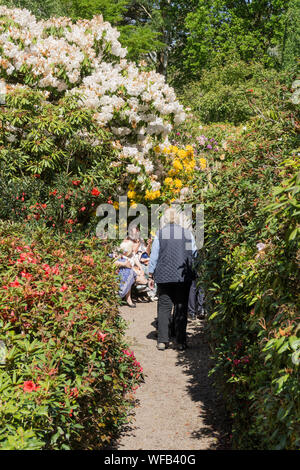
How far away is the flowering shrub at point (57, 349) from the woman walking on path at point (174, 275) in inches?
73.7

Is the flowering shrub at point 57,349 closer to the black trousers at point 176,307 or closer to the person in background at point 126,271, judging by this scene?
the black trousers at point 176,307

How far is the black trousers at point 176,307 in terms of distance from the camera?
631 cm

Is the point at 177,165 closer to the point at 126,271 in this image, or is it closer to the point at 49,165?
the point at 126,271

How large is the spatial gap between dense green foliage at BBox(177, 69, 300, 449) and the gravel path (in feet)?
1.28

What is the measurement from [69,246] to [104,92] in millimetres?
3742

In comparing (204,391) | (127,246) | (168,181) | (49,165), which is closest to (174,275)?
(204,391)

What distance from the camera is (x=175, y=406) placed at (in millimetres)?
4695

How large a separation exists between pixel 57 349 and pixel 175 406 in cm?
228

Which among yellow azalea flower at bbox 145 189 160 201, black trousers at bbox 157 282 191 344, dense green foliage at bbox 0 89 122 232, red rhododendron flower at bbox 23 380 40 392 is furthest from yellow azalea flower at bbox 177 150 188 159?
red rhododendron flower at bbox 23 380 40 392

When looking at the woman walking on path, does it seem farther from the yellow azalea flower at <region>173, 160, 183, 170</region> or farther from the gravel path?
the yellow azalea flower at <region>173, 160, 183, 170</region>
